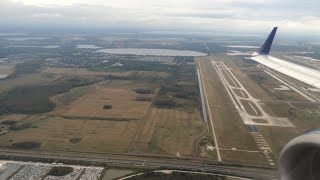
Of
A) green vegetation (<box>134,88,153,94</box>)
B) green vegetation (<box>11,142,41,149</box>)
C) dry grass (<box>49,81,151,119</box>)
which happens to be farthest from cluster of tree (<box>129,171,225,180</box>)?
green vegetation (<box>134,88,153,94</box>)

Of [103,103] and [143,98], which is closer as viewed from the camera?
[103,103]

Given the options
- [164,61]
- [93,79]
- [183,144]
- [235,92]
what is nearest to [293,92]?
[235,92]

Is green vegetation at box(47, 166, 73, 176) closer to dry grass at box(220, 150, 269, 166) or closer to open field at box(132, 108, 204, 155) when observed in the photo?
open field at box(132, 108, 204, 155)

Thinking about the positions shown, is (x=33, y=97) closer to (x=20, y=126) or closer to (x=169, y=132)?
(x=20, y=126)

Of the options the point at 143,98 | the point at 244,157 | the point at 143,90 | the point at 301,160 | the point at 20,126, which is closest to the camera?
the point at 301,160

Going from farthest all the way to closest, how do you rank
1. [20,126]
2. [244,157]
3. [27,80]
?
[27,80] → [20,126] → [244,157]

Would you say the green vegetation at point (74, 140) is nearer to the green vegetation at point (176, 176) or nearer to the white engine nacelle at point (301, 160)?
the green vegetation at point (176, 176)

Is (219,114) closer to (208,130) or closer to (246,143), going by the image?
(208,130)

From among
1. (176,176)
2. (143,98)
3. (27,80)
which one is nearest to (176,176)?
(176,176)
